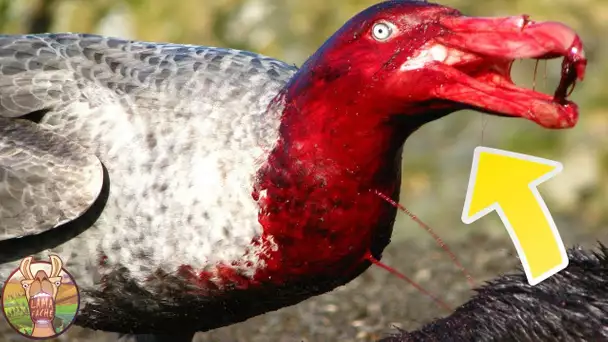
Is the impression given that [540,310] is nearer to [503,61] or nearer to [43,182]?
[503,61]

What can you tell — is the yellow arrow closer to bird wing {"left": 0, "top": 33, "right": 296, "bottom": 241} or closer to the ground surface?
bird wing {"left": 0, "top": 33, "right": 296, "bottom": 241}

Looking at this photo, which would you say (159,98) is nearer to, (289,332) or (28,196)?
(28,196)

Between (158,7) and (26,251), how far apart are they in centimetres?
713

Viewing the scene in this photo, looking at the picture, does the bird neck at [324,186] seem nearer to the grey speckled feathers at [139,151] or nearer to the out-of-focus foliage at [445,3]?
the grey speckled feathers at [139,151]

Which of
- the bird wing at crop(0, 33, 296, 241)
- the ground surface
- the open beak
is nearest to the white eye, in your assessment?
the open beak

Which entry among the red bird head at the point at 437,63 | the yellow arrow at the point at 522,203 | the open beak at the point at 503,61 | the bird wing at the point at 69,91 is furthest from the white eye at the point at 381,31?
the bird wing at the point at 69,91

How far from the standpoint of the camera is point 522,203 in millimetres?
3420

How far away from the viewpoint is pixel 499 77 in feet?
11.4

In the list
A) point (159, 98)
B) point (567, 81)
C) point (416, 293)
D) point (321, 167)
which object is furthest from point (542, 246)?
point (416, 293)

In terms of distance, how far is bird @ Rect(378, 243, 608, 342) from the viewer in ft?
12.8

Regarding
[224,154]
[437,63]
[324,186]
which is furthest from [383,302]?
[437,63]

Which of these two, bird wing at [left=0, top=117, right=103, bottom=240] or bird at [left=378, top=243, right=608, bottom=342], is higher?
bird wing at [left=0, top=117, right=103, bottom=240]

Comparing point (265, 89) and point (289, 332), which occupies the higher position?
point (265, 89)

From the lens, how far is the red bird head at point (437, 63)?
3314 mm
